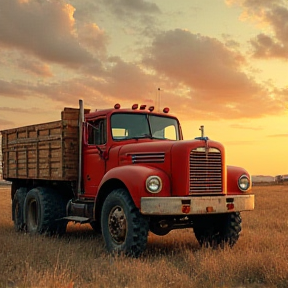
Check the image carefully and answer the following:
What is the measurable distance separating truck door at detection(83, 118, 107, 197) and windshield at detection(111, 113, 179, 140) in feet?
0.94

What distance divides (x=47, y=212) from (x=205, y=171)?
4.77 m

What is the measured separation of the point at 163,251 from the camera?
9906mm

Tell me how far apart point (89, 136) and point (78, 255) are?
10.2 feet

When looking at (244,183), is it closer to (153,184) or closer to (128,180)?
(153,184)

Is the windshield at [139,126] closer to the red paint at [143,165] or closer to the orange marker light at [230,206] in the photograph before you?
the red paint at [143,165]

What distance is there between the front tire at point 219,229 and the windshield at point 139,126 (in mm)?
2061

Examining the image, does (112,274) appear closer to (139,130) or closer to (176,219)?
(176,219)

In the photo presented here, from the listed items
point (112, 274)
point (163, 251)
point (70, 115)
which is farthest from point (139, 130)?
point (112, 274)

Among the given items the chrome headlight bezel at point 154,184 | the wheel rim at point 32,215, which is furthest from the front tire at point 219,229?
the wheel rim at point 32,215

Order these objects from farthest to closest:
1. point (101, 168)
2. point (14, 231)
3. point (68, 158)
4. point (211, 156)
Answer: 1. point (14, 231)
2. point (68, 158)
3. point (101, 168)
4. point (211, 156)

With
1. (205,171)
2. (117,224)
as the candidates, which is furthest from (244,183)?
(117,224)

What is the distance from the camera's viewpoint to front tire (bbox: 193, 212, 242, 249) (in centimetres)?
1044

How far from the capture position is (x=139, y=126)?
10.9 meters

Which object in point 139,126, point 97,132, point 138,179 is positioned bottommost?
point 138,179
